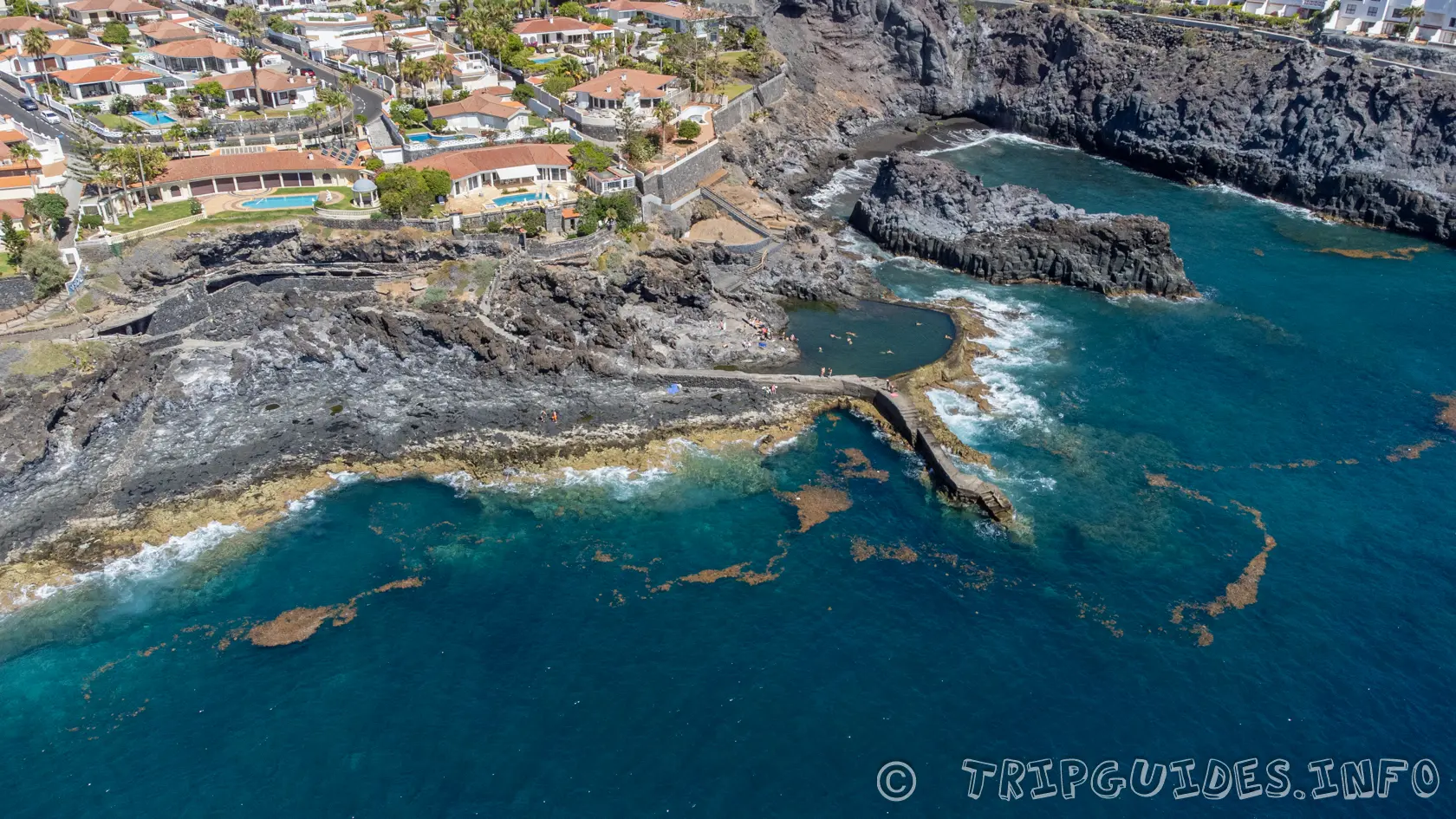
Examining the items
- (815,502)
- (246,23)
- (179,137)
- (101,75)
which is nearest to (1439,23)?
(815,502)

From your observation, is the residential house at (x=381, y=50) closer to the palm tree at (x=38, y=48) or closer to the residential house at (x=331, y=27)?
the residential house at (x=331, y=27)

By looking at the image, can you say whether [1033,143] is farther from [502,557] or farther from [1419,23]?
[502,557]

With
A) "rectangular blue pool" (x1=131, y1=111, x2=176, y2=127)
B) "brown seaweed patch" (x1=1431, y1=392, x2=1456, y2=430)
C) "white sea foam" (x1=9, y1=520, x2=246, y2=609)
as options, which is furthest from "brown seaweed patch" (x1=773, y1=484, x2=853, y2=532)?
"rectangular blue pool" (x1=131, y1=111, x2=176, y2=127)

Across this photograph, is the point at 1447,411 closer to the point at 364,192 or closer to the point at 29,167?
the point at 364,192

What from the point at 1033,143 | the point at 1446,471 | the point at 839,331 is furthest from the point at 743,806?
the point at 1033,143

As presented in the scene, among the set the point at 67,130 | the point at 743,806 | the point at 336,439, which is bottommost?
the point at 743,806
